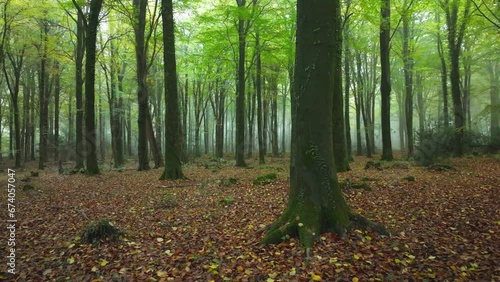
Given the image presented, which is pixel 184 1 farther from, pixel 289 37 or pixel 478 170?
pixel 478 170

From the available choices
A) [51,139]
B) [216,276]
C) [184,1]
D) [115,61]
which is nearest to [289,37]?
[184,1]

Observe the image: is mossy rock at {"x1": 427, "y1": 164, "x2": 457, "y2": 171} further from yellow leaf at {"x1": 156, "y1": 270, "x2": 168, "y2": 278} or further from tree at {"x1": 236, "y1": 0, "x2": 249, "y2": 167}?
yellow leaf at {"x1": 156, "y1": 270, "x2": 168, "y2": 278}

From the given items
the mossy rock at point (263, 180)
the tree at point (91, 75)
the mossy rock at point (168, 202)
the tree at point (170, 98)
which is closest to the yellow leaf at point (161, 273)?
the mossy rock at point (168, 202)

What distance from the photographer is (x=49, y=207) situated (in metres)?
7.89

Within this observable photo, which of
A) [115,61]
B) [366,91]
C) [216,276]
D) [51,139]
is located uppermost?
[115,61]

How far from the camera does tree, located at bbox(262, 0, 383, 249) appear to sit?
183 inches

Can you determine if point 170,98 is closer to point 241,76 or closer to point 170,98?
point 170,98

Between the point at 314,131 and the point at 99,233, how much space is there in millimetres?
4209

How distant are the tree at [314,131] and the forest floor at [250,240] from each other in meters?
0.29

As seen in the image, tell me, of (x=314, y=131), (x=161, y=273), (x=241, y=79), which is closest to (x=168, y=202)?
(x=161, y=273)

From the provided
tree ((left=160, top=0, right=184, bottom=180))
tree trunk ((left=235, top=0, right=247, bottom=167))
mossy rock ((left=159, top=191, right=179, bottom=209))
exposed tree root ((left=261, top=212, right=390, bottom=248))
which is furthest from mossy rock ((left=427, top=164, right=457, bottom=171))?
tree ((left=160, top=0, right=184, bottom=180))

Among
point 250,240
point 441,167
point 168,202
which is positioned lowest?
point 250,240

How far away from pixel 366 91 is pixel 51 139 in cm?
3150

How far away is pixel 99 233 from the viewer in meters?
5.32
